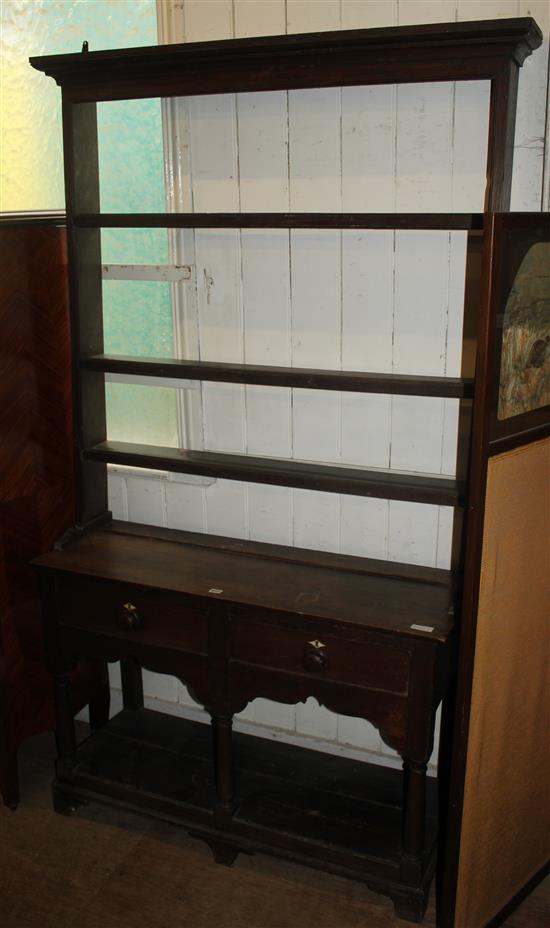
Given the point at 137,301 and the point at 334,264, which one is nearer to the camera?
the point at 334,264

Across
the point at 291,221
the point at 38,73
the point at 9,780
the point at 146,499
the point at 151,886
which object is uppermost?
the point at 38,73

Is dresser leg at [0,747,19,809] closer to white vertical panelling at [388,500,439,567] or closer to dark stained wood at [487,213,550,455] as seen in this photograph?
white vertical panelling at [388,500,439,567]

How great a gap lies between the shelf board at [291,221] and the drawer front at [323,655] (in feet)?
3.42

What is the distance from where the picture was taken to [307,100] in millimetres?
2396

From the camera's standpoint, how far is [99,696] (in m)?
3.08

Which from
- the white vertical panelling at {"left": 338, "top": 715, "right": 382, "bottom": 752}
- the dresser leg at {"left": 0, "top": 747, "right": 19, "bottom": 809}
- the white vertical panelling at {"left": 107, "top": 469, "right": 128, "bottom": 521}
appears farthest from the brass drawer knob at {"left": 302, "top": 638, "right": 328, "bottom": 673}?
the dresser leg at {"left": 0, "top": 747, "right": 19, "bottom": 809}

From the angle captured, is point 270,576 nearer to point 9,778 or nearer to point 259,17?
point 9,778

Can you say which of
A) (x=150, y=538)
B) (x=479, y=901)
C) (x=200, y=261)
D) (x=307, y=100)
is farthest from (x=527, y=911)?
(x=307, y=100)

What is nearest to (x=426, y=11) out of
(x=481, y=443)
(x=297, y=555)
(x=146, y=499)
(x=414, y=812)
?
(x=481, y=443)

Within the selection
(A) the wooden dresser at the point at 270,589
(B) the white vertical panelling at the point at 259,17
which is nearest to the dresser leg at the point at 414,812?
(A) the wooden dresser at the point at 270,589

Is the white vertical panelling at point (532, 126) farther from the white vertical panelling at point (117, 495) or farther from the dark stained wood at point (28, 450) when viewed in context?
the white vertical panelling at point (117, 495)

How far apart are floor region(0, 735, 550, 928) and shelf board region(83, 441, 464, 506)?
3.72 ft

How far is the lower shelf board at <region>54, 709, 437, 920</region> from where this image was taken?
7.75ft

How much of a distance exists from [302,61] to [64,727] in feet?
6.69
